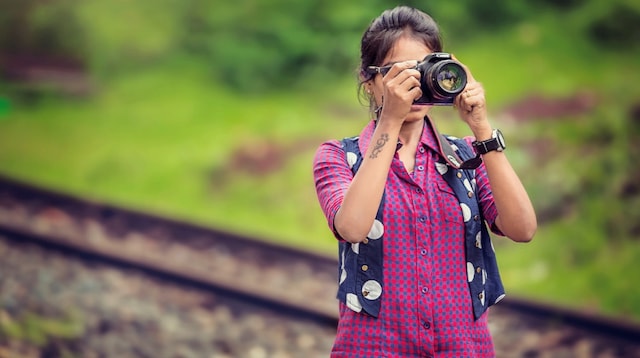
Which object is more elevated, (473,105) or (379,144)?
(473,105)

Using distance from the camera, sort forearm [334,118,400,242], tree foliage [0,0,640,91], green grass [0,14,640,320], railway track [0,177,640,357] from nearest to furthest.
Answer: forearm [334,118,400,242] → railway track [0,177,640,357] → green grass [0,14,640,320] → tree foliage [0,0,640,91]

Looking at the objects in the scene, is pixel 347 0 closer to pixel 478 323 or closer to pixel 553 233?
pixel 553 233

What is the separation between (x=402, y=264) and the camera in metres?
1.88

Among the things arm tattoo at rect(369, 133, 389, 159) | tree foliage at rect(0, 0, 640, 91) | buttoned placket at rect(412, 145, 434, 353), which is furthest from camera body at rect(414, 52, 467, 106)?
tree foliage at rect(0, 0, 640, 91)

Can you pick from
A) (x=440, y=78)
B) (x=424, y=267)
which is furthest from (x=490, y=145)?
(x=424, y=267)

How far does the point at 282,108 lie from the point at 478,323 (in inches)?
147

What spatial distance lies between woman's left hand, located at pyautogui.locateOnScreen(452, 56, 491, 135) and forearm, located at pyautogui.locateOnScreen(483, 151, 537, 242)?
2.7 inches

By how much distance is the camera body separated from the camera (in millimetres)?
1823

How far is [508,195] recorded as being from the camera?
189 cm

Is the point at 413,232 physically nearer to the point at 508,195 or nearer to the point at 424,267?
the point at 424,267

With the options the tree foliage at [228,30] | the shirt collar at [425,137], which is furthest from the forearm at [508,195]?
the tree foliage at [228,30]

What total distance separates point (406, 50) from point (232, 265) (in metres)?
3.00

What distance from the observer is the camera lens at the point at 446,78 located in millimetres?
1821

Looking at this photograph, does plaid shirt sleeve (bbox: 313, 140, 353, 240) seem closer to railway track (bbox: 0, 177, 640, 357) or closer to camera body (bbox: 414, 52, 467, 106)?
camera body (bbox: 414, 52, 467, 106)
